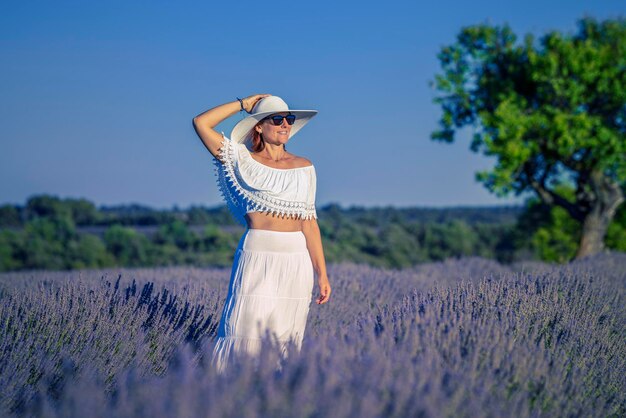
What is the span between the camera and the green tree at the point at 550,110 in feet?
49.2

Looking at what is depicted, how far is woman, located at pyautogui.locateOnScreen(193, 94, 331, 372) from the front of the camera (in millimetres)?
3787

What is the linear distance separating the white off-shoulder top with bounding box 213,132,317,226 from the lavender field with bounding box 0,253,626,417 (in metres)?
0.79

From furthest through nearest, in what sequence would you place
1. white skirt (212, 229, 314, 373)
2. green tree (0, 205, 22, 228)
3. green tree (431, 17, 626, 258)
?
green tree (0, 205, 22, 228)
green tree (431, 17, 626, 258)
white skirt (212, 229, 314, 373)

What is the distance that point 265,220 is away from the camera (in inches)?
155

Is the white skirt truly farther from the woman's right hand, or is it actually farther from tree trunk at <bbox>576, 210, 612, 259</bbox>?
tree trunk at <bbox>576, 210, 612, 259</bbox>

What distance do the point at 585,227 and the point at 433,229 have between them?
27379mm

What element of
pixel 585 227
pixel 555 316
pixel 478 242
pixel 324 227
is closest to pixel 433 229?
pixel 478 242

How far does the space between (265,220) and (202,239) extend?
29.3 meters

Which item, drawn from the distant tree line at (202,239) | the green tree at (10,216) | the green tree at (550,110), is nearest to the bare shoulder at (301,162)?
the green tree at (550,110)

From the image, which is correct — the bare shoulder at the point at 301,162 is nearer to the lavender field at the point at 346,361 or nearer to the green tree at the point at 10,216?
the lavender field at the point at 346,361

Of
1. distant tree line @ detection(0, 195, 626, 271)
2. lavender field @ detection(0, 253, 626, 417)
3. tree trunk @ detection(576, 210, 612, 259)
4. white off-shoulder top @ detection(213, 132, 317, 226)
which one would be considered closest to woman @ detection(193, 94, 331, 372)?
white off-shoulder top @ detection(213, 132, 317, 226)

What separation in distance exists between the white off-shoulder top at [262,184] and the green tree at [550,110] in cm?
1136

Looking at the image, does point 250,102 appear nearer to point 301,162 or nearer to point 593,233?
point 301,162

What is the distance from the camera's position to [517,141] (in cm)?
1496
